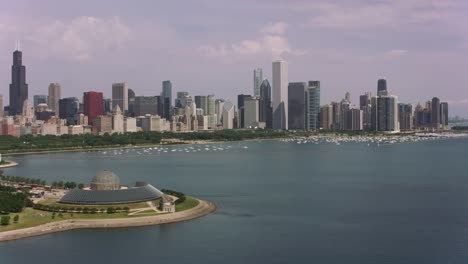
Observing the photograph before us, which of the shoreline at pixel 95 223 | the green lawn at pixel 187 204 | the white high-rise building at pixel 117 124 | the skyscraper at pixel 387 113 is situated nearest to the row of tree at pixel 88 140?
the white high-rise building at pixel 117 124

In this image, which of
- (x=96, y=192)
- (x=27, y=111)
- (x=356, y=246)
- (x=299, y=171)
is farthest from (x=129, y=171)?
(x=27, y=111)

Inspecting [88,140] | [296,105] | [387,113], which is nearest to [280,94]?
[296,105]

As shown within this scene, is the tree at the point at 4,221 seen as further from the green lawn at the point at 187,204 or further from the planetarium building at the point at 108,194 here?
the green lawn at the point at 187,204

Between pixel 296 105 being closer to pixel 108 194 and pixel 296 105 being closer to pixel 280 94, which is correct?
pixel 280 94

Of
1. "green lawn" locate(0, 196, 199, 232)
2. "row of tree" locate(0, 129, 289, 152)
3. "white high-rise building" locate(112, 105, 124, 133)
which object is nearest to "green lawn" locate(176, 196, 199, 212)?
"green lawn" locate(0, 196, 199, 232)

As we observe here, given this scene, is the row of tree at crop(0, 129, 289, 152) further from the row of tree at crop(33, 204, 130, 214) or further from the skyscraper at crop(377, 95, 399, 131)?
the row of tree at crop(33, 204, 130, 214)
